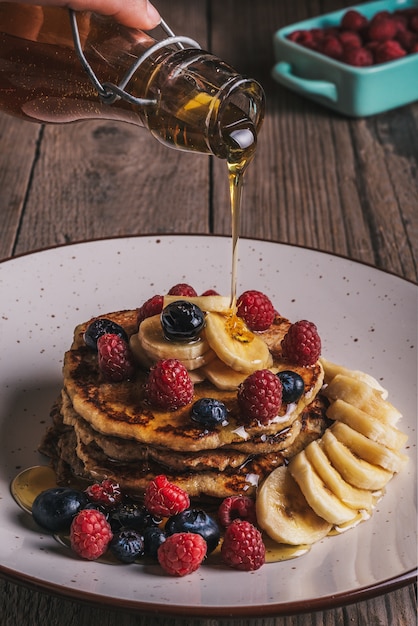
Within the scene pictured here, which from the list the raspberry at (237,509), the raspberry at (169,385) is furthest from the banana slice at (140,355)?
the raspberry at (237,509)

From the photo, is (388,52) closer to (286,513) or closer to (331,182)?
(331,182)

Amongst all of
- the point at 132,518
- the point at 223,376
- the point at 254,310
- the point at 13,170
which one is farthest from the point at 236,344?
the point at 13,170

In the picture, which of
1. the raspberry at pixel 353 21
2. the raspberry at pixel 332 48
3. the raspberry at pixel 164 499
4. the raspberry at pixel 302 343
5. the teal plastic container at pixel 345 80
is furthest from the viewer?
the raspberry at pixel 353 21

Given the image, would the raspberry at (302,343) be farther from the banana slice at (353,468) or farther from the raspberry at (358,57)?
the raspberry at (358,57)

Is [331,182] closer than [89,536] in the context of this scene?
No

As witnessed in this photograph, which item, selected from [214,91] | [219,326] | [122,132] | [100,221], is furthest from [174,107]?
[122,132]
